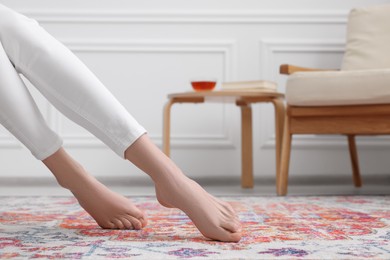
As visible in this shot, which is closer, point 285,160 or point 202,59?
point 285,160

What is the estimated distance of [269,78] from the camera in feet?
10.4

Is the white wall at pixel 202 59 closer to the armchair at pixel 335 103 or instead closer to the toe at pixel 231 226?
the armchair at pixel 335 103

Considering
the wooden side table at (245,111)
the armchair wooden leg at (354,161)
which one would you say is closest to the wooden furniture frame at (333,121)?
the wooden side table at (245,111)

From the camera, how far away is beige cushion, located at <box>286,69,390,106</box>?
86.1 inches

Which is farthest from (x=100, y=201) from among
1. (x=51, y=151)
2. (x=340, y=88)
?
(x=340, y=88)

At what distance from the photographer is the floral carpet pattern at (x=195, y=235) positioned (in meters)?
0.96

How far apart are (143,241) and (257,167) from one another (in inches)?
83.1

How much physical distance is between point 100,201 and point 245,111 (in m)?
1.80

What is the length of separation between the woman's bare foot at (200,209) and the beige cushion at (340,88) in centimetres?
126

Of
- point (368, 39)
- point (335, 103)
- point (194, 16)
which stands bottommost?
point (335, 103)

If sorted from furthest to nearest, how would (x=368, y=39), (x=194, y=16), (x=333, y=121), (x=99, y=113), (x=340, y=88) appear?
1. (x=194, y=16)
2. (x=368, y=39)
3. (x=333, y=121)
4. (x=340, y=88)
5. (x=99, y=113)

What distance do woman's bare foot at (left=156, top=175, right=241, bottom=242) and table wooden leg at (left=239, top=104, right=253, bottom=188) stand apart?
1.79m

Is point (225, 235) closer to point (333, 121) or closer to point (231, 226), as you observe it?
point (231, 226)

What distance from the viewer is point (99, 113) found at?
103 cm
